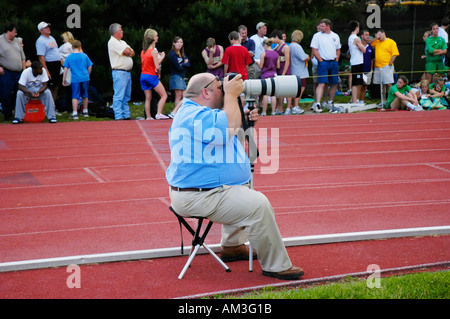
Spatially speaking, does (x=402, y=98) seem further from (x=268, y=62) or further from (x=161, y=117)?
(x=161, y=117)

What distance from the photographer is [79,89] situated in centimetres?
1515

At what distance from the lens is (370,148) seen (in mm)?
11258

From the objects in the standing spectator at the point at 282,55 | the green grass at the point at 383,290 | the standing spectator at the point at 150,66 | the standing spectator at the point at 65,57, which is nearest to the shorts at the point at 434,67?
the standing spectator at the point at 282,55

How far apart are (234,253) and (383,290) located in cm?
148

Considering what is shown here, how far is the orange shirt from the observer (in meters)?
14.3

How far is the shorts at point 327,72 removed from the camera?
1561cm

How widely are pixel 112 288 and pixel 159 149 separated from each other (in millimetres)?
6476

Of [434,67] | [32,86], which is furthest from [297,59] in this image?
[32,86]

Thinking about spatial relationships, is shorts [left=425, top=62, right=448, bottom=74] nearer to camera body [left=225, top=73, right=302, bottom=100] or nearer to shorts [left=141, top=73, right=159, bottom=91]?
shorts [left=141, top=73, right=159, bottom=91]

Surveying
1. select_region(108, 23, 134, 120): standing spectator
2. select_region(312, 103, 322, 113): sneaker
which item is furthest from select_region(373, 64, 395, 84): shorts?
select_region(108, 23, 134, 120): standing spectator

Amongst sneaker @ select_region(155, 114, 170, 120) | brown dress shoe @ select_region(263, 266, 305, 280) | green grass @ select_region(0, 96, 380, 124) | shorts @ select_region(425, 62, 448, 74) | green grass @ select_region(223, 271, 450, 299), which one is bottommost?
green grass @ select_region(0, 96, 380, 124)

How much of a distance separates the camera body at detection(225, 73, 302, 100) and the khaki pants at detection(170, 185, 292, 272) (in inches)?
27.9

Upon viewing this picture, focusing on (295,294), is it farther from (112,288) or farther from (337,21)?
(337,21)

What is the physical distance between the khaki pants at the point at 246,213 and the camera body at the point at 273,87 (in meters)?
0.71
